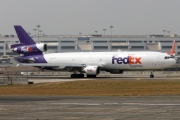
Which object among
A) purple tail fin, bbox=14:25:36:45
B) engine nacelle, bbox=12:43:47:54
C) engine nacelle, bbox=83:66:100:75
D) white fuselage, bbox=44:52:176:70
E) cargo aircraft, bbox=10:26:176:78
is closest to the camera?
white fuselage, bbox=44:52:176:70

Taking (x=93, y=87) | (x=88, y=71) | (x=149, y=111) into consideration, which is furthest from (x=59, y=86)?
(x=149, y=111)

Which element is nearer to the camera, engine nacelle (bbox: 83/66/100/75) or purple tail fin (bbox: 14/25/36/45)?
engine nacelle (bbox: 83/66/100/75)

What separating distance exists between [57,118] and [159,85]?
105ft

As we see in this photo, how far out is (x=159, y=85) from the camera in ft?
181

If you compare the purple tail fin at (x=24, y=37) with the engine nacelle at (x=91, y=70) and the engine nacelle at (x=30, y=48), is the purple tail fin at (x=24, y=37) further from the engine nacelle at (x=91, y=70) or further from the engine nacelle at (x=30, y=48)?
the engine nacelle at (x=91, y=70)

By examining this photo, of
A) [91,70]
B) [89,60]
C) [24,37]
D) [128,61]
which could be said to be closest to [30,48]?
[24,37]

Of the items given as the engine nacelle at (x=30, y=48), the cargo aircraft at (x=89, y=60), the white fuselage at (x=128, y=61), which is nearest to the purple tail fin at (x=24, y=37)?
the cargo aircraft at (x=89, y=60)

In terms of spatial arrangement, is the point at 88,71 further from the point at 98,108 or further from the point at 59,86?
the point at 98,108

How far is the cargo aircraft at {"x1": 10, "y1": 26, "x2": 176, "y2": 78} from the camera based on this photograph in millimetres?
78438

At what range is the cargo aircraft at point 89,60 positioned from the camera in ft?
257

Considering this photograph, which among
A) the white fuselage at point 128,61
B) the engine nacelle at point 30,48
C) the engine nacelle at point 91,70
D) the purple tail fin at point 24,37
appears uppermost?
the purple tail fin at point 24,37

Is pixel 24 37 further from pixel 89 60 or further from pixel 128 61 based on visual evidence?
pixel 128 61

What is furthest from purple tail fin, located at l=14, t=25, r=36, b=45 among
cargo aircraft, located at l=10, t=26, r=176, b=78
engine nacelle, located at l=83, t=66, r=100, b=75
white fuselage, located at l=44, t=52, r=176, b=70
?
engine nacelle, located at l=83, t=66, r=100, b=75

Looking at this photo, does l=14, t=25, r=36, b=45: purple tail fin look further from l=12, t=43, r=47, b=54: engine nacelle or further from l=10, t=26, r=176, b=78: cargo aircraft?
l=12, t=43, r=47, b=54: engine nacelle
